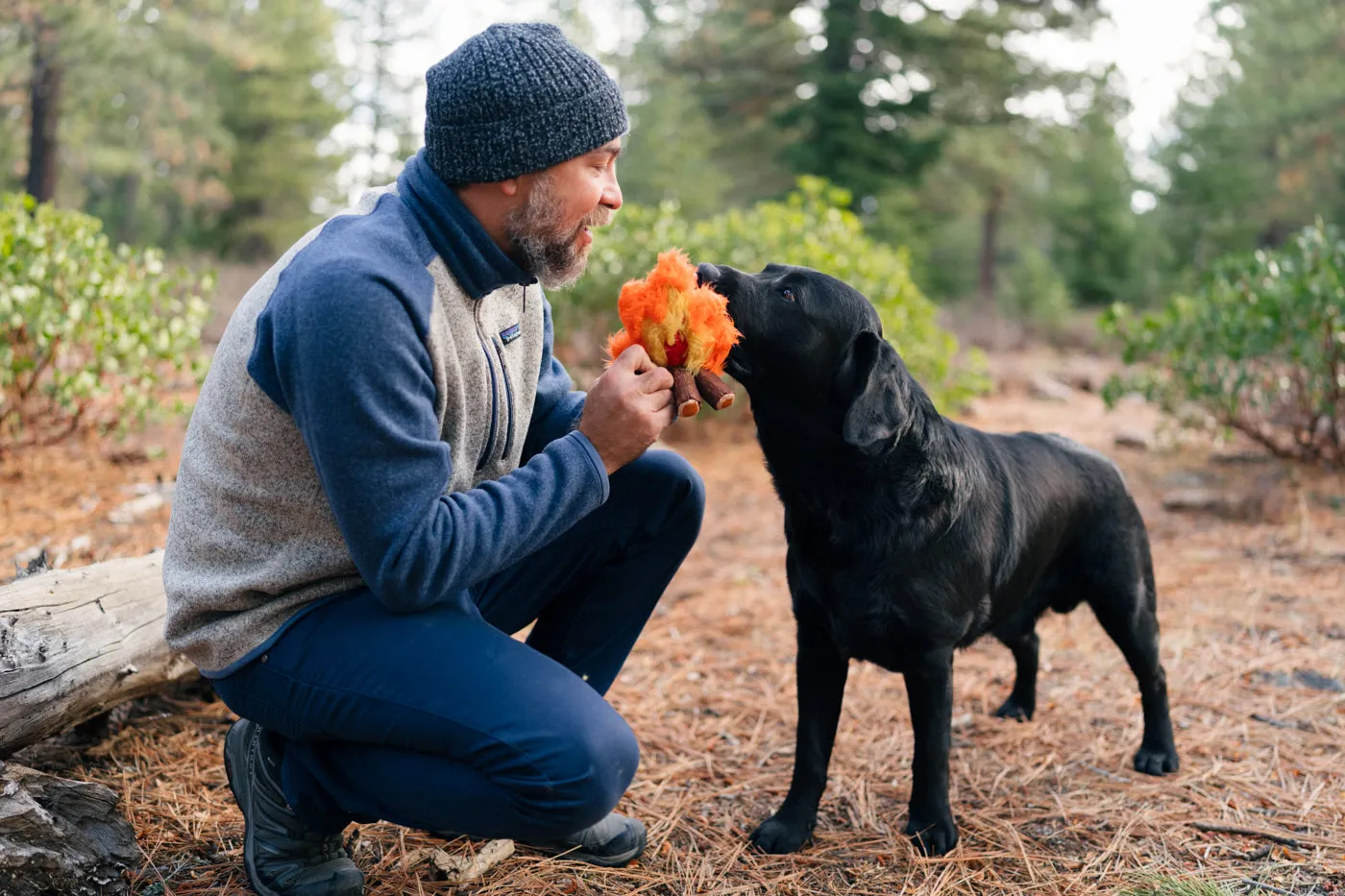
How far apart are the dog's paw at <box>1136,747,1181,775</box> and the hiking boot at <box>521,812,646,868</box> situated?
1711mm

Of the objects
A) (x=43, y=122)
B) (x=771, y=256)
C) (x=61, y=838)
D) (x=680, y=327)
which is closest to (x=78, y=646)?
(x=61, y=838)

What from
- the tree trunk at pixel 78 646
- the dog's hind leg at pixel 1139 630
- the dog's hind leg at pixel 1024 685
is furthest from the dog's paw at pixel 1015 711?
the tree trunk at pixel 78 646

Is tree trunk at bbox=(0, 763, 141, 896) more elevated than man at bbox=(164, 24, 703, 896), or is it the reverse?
man at bbox=(164, 24, 703, 896)

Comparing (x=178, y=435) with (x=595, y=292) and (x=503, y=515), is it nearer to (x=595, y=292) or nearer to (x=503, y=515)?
(x=595, y=292)

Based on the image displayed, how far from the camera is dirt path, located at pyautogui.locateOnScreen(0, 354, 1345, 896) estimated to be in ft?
8.56

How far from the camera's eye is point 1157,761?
3285mm

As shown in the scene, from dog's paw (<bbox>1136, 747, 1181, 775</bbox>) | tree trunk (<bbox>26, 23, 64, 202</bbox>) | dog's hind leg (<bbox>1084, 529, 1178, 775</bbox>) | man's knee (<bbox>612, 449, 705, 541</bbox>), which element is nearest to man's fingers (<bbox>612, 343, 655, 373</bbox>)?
man's knee (<bbox>612, 449, 705, 541</bbox>)

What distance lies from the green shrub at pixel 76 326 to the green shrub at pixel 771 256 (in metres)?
3.11

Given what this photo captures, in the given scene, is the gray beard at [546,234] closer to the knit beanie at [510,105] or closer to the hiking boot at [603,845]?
the knit beanie at [510,105]

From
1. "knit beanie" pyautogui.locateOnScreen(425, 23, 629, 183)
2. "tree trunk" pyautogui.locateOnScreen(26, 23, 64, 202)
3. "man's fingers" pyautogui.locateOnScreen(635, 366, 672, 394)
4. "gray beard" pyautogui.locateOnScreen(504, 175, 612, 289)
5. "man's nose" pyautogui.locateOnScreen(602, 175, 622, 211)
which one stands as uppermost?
"knit beanie" pyautogui.locateOnScreen(425, 23, 629, 183)

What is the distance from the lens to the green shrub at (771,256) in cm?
804

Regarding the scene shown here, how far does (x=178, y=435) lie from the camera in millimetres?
7461

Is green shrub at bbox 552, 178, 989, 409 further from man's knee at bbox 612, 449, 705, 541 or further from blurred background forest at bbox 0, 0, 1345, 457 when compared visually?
man's knee at bbox 612, 449, 705, 541

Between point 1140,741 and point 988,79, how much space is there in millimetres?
19123
